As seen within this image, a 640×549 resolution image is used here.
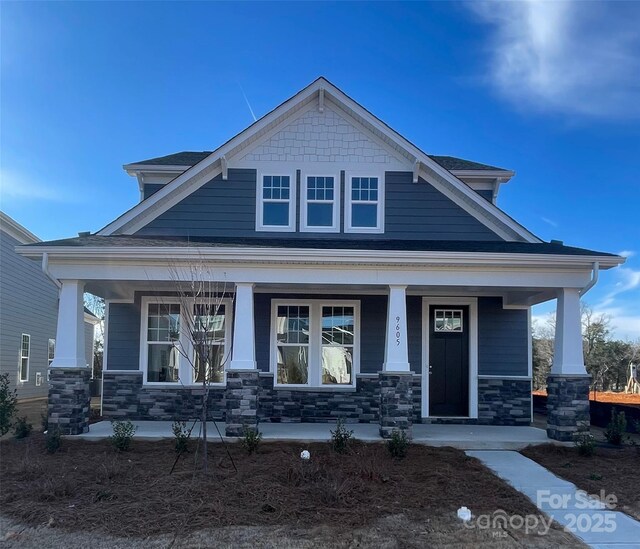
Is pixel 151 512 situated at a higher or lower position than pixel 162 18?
lower

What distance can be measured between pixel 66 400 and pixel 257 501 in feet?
16.3

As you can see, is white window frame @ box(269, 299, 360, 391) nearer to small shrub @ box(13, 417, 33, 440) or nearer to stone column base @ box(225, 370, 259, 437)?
stone column base @ box(225, 370, 259, 437)

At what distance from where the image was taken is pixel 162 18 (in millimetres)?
10930

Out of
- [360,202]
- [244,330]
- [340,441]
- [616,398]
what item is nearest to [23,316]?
[244,330]

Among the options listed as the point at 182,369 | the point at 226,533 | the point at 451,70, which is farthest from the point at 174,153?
the point at 226,533

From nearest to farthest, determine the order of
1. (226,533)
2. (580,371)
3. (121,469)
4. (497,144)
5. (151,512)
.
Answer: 1. (226,533)
2. (151,512)
3. (121,469)
4. (580,371)
5. (497,144)

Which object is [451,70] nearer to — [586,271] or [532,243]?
[532,243]

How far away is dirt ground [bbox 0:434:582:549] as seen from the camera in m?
5.20

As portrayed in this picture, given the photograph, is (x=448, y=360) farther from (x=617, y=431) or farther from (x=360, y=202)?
(x=360, y=202)

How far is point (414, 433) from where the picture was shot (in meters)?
10.1

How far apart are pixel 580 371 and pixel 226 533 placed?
687cm

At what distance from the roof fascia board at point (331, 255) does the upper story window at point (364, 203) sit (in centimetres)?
245

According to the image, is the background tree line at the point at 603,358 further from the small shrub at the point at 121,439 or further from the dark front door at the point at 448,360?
the small shrub at the point at 121,439

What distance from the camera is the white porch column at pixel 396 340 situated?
9.41 metres
